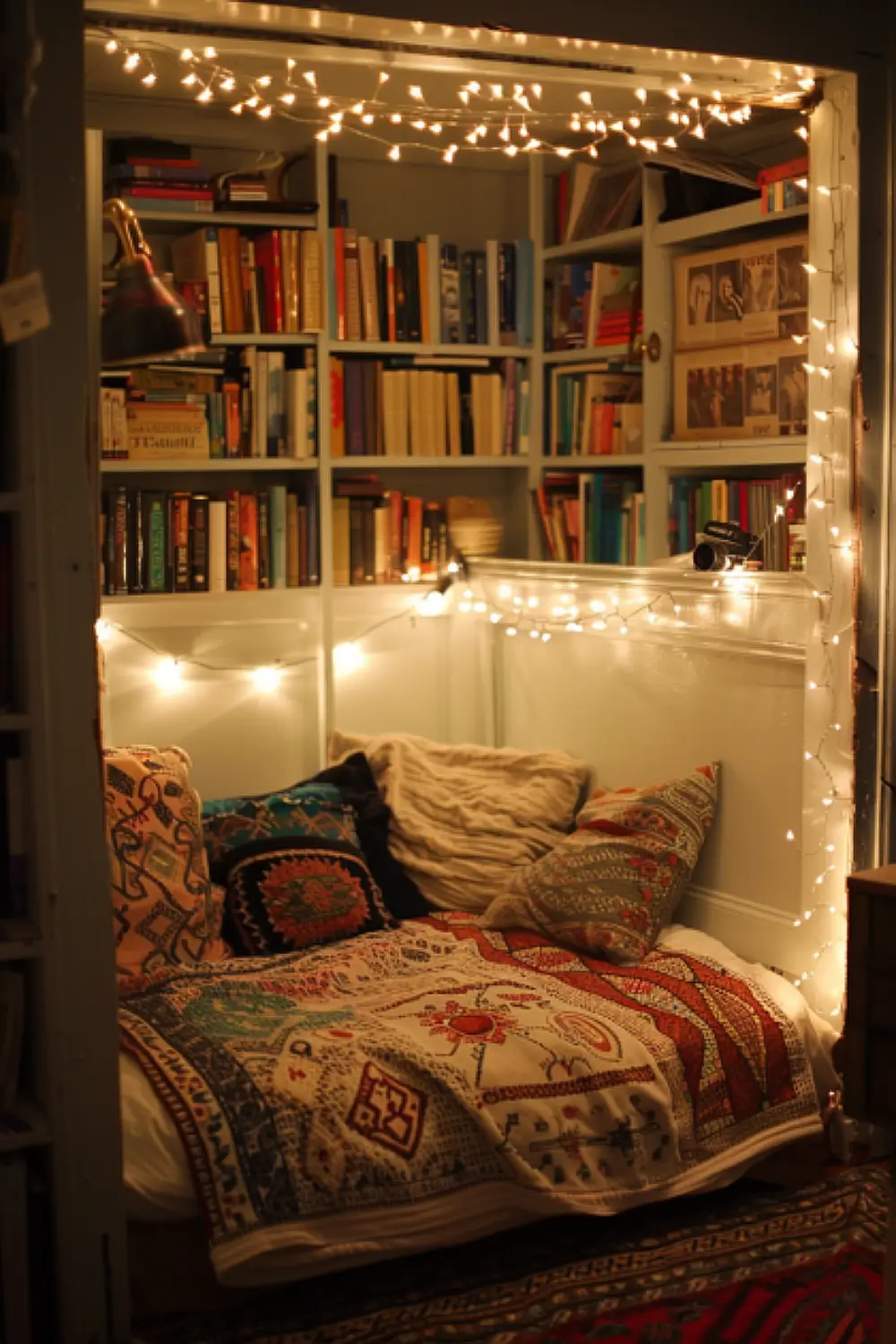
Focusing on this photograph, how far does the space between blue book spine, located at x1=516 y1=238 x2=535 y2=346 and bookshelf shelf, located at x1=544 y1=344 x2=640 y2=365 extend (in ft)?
0.32

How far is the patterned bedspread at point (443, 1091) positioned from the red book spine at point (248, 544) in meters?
1.28

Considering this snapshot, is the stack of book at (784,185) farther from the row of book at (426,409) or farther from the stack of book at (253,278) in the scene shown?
the stack of book at (253,278)

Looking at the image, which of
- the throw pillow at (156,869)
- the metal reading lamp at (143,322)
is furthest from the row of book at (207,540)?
the metal reading lamp at (143,322)

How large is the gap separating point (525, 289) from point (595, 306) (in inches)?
10.7

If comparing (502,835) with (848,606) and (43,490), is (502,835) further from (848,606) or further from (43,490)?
(43,490)

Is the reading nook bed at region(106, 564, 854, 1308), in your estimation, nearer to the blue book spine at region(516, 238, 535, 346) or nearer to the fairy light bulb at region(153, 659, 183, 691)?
the fairy light bulb at region(153, 659, 183, 691)

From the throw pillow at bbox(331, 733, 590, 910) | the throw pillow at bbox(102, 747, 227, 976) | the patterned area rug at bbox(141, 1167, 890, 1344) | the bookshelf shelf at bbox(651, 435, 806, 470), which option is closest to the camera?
the patterned area rug at bbox(141, 1167, 890, 1344)

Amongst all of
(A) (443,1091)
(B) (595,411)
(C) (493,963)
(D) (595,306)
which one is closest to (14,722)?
(A) (443,1091)

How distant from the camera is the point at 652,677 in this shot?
4.14 metres

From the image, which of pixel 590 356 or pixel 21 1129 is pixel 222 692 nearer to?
pixel 590 356

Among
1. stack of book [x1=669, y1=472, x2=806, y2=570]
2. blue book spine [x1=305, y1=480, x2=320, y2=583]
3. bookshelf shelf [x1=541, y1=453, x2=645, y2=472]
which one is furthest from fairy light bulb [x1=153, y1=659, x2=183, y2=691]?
stack of book [x1=669, y1=472, x2=806, y2=570]

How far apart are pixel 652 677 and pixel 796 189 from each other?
126 centimetres

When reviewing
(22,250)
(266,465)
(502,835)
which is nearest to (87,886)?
(22,250)

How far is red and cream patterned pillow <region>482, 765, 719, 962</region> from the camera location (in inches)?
148
